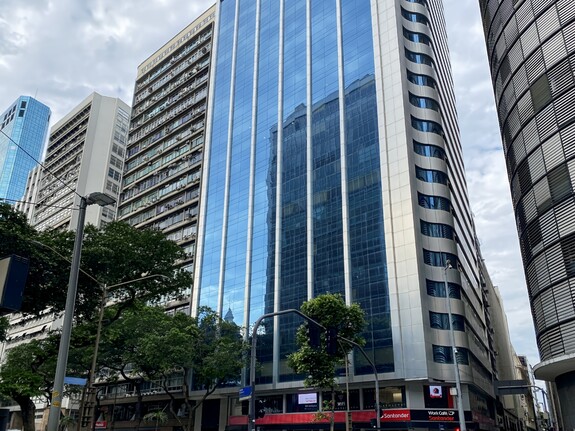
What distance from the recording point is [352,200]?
5322 centimetres

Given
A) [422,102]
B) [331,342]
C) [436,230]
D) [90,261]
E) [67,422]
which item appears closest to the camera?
[331,342]

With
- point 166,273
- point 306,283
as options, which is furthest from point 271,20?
point 166,273

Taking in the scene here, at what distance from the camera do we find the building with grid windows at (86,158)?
95.8 m

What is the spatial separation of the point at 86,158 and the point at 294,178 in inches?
2176

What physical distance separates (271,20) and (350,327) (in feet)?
153

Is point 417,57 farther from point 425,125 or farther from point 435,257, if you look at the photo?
point 435,257

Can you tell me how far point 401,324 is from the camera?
46250 mm

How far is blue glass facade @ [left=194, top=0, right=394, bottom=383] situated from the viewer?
170ft

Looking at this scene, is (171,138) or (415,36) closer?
(415,36)

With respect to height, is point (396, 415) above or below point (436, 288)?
below

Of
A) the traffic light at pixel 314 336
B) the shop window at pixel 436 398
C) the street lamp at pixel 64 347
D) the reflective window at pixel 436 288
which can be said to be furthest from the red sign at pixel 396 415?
the street lamp at pixel 64 347

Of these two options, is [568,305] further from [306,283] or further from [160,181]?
[160,181]

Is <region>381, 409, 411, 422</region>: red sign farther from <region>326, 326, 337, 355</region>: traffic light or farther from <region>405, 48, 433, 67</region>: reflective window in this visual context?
<region>405, 48, 433, 67</region>: reflective window

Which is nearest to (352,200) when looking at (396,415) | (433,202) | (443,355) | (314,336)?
(433,202)
